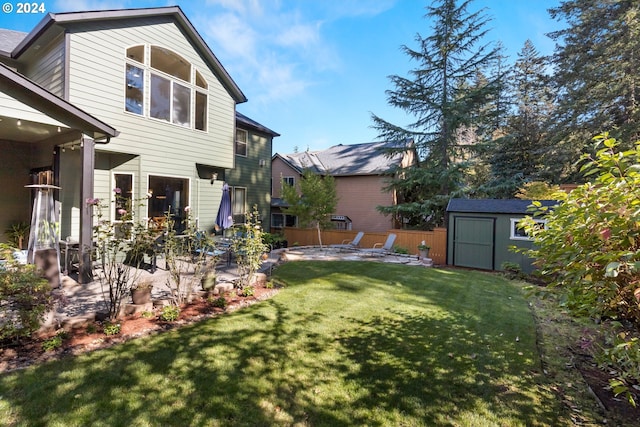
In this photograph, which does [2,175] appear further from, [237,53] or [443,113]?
[443,113]

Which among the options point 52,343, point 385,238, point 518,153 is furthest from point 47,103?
point 518,153

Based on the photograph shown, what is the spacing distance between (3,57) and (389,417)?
42.9ft

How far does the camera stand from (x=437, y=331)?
4.96 metres

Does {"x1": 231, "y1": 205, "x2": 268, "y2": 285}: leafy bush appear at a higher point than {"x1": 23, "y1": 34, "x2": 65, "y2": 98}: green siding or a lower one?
lower

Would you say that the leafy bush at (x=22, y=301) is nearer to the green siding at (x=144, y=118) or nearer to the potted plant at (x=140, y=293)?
the potted plant at (x=140, y=293)

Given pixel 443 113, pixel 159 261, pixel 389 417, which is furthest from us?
pixel 443 113

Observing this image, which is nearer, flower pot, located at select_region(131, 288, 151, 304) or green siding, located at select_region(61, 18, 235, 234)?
flower pot, located at select_region(131, 288, 151, 304)

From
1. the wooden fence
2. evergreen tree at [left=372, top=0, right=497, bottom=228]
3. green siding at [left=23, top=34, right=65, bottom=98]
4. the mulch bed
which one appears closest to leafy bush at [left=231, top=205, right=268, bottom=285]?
the mulch bed

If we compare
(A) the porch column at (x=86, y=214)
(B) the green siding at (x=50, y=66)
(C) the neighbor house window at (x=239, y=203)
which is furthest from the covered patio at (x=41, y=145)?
(C) the neighbor house window at (x=239, y=203)

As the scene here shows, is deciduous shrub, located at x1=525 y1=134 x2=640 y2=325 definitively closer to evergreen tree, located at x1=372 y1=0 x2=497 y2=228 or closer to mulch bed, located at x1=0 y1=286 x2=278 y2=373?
mulch bed, located at x1=0 y1=286 x2=278 y2=373

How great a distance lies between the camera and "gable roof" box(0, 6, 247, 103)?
713cm

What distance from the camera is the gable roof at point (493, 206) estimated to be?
1177 centimetres

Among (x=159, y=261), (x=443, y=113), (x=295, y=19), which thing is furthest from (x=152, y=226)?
(x=443, y=113)

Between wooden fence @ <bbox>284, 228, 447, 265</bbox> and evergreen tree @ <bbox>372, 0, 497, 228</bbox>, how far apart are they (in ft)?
9.73
